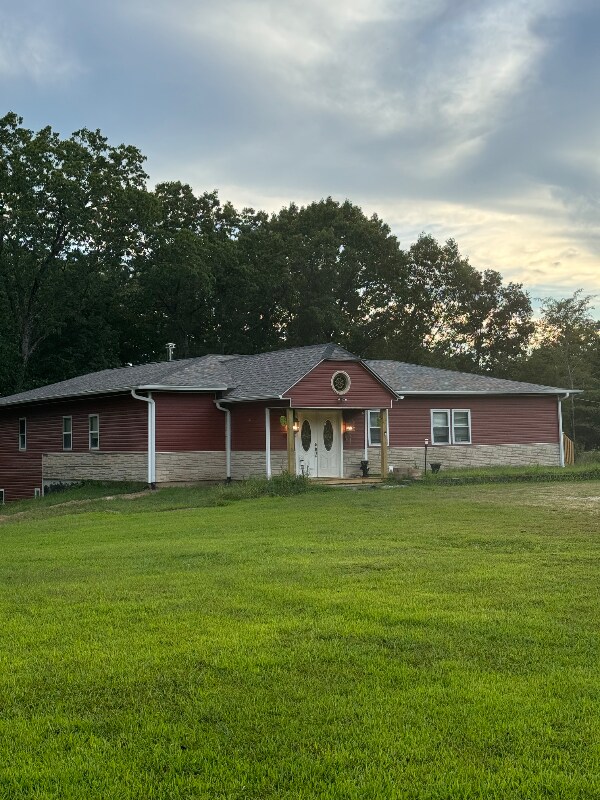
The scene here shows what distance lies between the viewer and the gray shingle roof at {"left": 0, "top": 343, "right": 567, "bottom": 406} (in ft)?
74.8

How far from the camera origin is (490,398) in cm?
2808

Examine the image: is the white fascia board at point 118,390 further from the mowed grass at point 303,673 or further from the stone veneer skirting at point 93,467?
the mowed grass at point 303,673

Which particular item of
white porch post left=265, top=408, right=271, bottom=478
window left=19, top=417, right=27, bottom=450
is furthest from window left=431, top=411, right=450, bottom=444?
window left=19, top=417, right=27, bottom=450

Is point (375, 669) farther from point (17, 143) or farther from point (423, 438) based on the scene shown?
point (17, 143)

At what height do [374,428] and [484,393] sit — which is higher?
[484,393]

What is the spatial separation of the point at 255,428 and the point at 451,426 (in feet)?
27.0

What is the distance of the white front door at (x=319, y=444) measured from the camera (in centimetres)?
2391

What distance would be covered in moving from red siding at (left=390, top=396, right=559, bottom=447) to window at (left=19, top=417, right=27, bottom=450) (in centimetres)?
1374

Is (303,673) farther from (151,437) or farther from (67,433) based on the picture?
(67,433)

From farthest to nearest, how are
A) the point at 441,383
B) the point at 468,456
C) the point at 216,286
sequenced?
1. the point at 216,286
2. the point at 441,383
3. the point at 468,456

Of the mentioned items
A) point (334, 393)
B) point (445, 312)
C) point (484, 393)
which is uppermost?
point (445, 312)

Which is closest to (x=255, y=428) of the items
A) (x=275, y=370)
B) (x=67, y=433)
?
(x=275, y=370)

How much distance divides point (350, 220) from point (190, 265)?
13.6 m

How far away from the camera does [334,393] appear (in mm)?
22531
